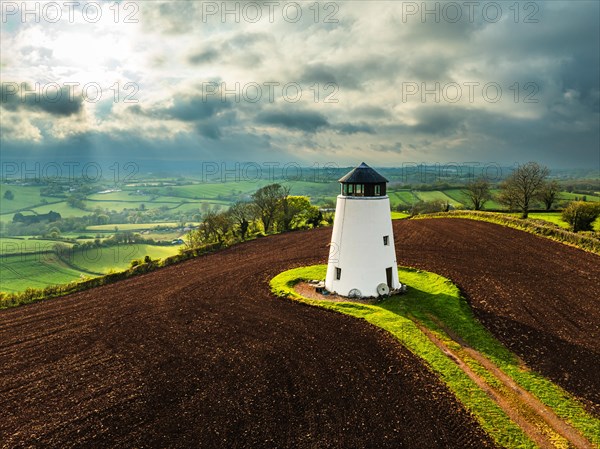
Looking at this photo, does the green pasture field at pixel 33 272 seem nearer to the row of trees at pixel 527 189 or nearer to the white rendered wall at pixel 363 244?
the white rendered wall at pixel 363 244

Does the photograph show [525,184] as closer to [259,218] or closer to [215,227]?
[259,218]

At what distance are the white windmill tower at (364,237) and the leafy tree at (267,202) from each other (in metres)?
33.3

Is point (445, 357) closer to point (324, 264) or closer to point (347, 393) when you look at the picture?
point (347, 393)

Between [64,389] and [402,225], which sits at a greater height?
Result: [402,225]

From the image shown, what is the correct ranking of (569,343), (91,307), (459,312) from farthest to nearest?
(91,307)
(459,312)
(569,343)

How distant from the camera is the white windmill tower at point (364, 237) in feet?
80.6

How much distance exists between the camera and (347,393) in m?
14.7

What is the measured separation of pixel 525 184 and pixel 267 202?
4254cm

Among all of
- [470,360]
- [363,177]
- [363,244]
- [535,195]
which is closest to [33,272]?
[363,244]

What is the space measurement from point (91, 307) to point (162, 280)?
6784 millimetres

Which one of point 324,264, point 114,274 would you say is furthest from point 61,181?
point 324,264

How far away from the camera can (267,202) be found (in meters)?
57.9

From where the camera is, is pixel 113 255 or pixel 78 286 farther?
pixel 113 255

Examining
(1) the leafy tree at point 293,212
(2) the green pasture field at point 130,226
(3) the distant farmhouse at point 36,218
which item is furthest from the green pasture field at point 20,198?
(1) the leafy tree at point 293,212
